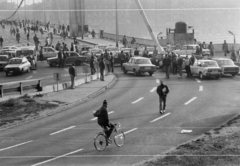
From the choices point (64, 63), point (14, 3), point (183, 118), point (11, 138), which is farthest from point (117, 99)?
point (14, 3)

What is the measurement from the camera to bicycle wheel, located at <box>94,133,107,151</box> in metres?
15.6

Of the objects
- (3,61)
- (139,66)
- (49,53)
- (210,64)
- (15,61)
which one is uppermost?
(49,53)

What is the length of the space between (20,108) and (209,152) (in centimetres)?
1214

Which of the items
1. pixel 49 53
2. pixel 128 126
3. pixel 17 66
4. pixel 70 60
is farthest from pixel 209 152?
pixel 49 53

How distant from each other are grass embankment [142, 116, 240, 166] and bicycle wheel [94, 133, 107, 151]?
7.89ft

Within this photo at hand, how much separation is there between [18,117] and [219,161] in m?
11.5

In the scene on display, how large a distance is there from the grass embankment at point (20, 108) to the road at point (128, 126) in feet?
3.44

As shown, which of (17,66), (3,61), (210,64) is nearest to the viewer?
(210,64)

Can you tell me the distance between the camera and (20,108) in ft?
78.3

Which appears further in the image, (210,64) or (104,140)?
(210,64)

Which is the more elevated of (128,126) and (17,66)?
(17,66)

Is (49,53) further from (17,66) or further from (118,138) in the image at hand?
(118,138)

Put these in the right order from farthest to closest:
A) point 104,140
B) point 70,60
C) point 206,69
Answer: point 70,60, point 206,69, point 104,140

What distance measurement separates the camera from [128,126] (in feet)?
64.6
